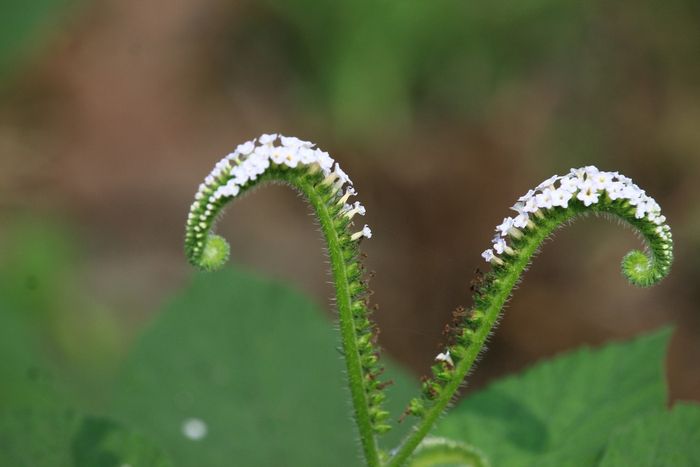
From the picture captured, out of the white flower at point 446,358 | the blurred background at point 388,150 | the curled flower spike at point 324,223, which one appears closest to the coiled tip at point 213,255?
the curled flower spike at point 324,223

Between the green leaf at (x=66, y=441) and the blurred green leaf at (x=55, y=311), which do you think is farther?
the blurred green leaf at (x=55, y=311)

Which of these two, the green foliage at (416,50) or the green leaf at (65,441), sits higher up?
the green foliage at (416,50)

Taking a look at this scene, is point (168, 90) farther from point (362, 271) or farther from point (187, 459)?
point (362, 271)

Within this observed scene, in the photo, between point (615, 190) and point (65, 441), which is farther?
point (65, 441)

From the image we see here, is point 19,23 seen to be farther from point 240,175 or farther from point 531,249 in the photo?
point 531,249

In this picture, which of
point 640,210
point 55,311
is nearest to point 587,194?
point 640,210

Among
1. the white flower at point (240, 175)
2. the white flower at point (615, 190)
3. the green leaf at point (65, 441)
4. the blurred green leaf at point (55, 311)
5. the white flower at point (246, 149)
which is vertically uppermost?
the blurred green leaf at point (55, 311)

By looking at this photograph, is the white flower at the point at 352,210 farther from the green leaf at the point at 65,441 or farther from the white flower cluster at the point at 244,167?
the green leaf at the point at 65,441

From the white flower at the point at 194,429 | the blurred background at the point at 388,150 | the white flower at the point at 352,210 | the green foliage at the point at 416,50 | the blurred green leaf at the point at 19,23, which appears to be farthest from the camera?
the green foliage at the point at 416,50
